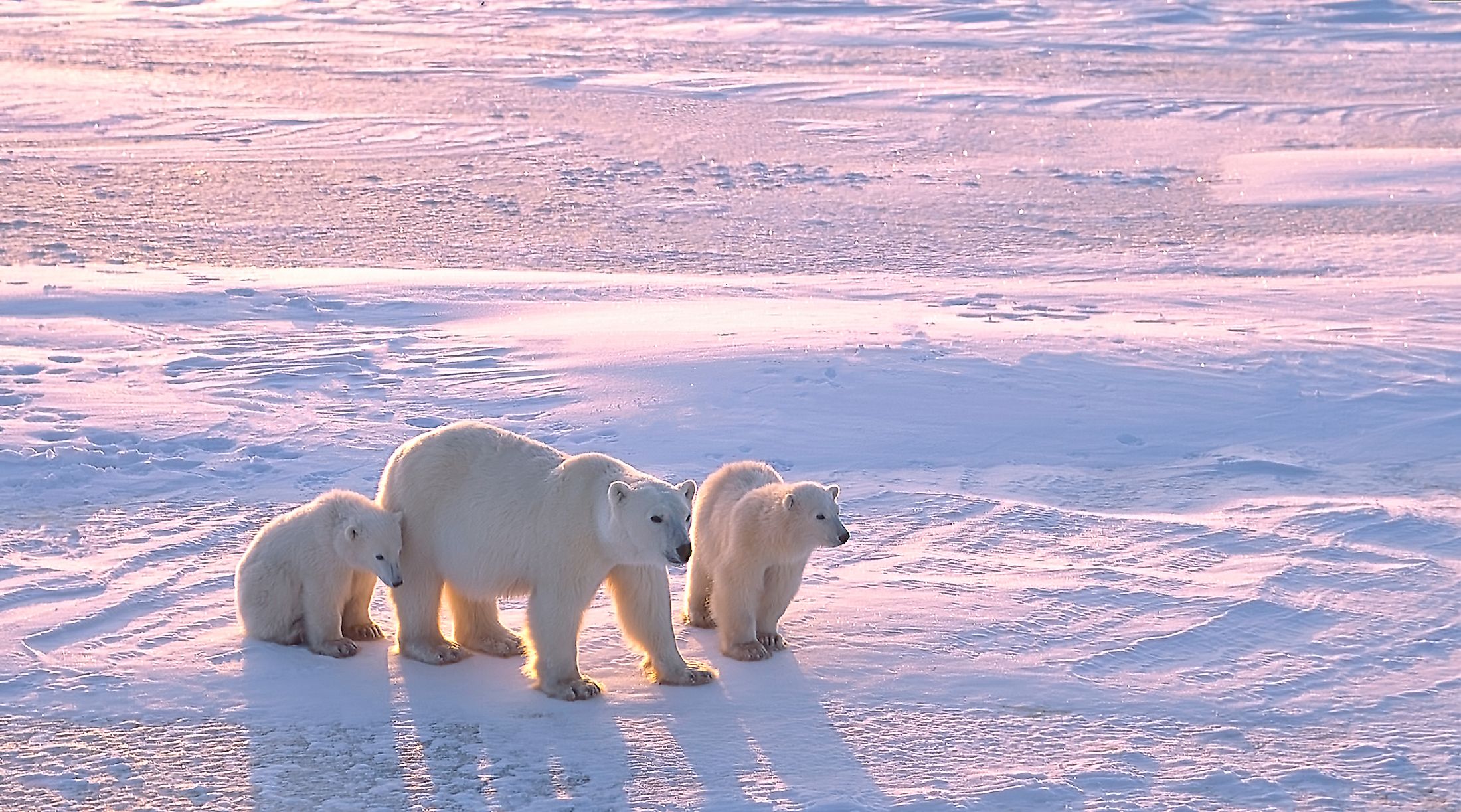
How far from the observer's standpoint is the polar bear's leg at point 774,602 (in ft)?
14.8

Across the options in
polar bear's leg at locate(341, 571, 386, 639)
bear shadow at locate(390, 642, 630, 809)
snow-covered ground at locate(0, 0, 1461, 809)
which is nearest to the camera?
bear shadow at locate(390, 642, 630, 809)

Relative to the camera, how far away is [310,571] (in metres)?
4.31

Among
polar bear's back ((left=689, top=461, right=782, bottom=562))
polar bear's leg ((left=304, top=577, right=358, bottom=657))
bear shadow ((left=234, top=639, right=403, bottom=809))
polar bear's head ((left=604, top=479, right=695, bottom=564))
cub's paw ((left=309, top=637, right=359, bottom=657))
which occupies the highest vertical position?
polar bear's head ((left=604, top=479, right=695, bottom=564))

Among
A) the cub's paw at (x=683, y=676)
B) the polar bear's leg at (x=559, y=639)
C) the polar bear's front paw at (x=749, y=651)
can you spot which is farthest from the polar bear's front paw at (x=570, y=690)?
the polar bear's front paw at (x=749, y=651)

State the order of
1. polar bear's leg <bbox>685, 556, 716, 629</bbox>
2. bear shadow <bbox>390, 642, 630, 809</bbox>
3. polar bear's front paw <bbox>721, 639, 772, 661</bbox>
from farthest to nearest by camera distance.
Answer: polar bear's leg <bbox>685, 556, 716, 629</bbox> → polar bear's front paw <bbox>721, 639, 772, 661</bbox> → bear shadow <bbox>390, 642, 630, 809</bbox>

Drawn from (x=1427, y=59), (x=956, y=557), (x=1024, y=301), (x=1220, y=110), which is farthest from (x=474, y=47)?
(x=956, y=557)

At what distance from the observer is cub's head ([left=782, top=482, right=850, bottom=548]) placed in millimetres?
4336

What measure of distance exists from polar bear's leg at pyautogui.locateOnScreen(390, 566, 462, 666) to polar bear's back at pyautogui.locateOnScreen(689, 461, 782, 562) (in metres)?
0.74

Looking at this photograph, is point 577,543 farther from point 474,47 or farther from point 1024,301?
point 474,47

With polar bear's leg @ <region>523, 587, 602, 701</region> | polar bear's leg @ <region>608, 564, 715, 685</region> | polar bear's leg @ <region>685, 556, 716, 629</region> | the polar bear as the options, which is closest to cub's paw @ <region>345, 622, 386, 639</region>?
the polar bear

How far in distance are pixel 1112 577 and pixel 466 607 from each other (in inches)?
76.6

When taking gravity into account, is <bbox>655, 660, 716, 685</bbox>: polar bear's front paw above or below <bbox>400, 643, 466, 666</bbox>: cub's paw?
below

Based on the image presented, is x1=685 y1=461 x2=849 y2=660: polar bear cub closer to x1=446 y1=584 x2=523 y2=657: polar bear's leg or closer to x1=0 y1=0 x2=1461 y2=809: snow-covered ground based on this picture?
x1=0 y1=0 x2=1461 y2=809: snow-covered ground

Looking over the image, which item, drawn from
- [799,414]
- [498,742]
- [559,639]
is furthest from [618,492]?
[799,414]
